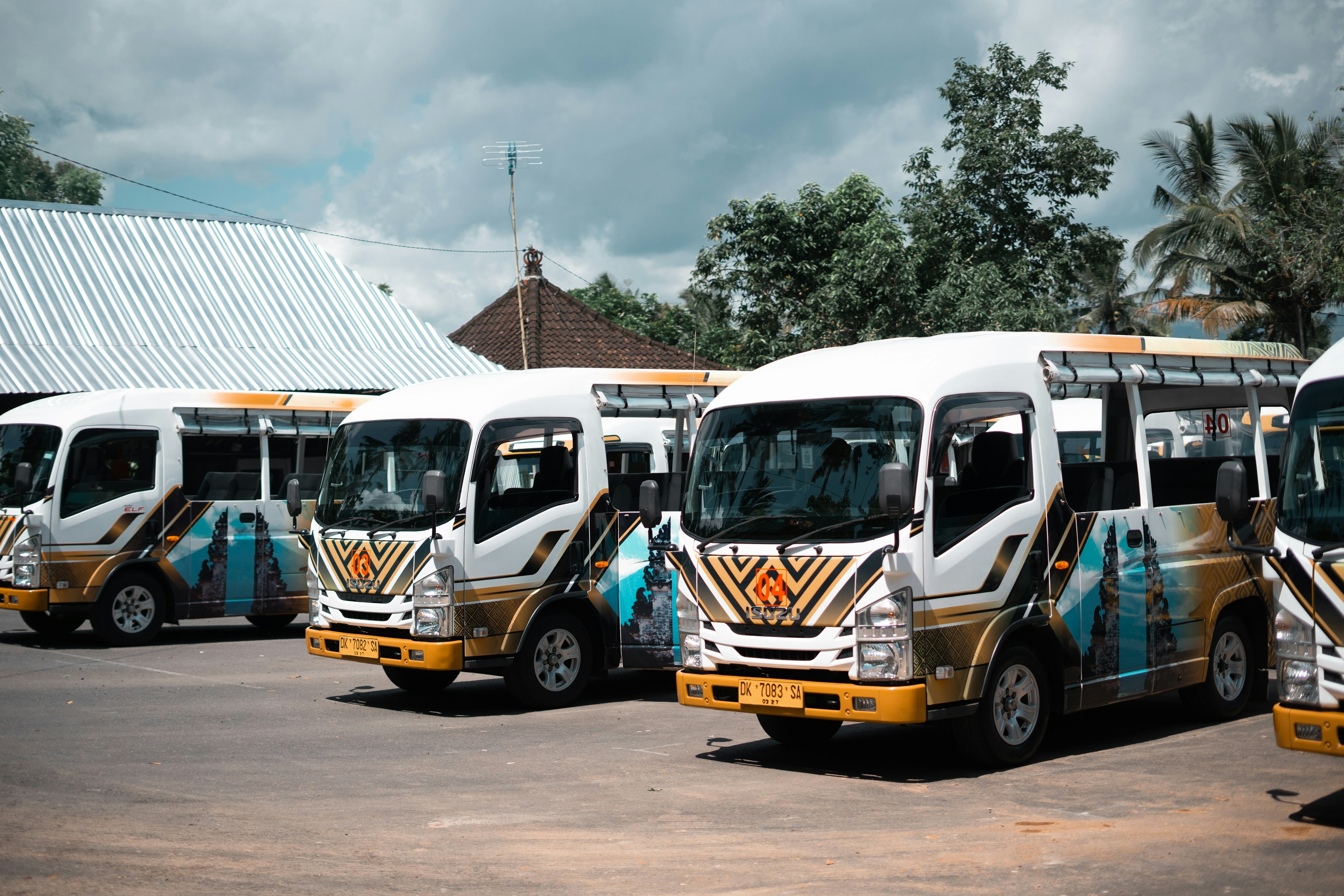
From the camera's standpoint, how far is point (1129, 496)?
9.52 metres

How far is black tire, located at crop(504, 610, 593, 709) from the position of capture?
11.2 meters

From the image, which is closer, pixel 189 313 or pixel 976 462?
pixel 976 462

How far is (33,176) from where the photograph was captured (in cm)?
5491

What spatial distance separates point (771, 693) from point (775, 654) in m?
0.25

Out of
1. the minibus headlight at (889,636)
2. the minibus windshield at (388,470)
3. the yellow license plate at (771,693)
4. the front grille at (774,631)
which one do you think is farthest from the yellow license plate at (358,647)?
the minibus headlight at (889,636)

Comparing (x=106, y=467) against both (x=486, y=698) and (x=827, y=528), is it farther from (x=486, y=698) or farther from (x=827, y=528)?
(x=827, y=528)

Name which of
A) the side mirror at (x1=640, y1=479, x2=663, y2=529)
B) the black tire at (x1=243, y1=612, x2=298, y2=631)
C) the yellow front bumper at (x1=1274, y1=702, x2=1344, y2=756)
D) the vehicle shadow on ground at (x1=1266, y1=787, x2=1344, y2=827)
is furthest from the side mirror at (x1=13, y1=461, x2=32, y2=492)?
the yellow front bumper at (x1=1274, y1=702, x2=1344, y2=756)

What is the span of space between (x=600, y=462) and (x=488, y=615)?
1.65 meters

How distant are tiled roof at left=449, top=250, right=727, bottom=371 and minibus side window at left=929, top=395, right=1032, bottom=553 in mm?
25773

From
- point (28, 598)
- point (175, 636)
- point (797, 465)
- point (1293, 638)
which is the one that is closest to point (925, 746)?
point (797, 465)

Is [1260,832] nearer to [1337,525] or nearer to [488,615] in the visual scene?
Result: [1337,525]

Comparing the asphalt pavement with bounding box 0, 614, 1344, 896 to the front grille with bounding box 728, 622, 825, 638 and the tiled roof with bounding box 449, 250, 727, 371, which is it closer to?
the front grille with bounding box 728, 622, 825, 638

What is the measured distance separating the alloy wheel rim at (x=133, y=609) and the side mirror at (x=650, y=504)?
798 centimetres

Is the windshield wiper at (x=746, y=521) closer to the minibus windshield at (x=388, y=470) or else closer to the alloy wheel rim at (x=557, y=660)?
the minibus windshield at (x=388, y=470)
